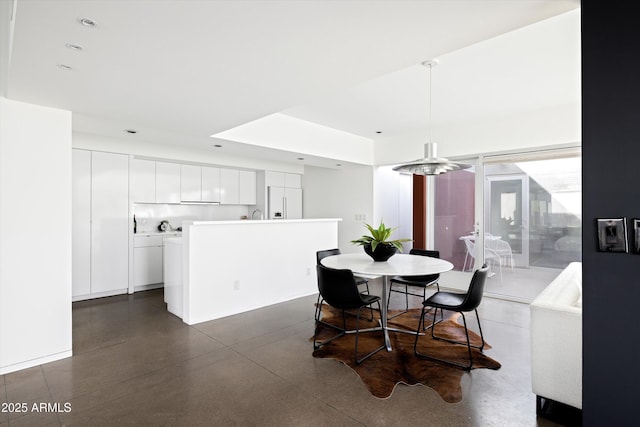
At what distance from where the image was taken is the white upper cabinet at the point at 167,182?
581cm

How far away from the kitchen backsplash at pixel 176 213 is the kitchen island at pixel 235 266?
1841mm

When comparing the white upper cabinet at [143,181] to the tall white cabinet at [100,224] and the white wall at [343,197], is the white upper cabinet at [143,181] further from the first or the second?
the white wall at [343,197]

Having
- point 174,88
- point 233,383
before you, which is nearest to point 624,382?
point 233,383

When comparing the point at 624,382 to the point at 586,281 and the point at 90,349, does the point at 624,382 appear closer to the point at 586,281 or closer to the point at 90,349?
the point at 586,281

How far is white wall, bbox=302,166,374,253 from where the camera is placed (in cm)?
652

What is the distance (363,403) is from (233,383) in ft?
3.24

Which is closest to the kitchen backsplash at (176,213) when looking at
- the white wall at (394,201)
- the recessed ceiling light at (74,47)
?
the white wall at (394,201)

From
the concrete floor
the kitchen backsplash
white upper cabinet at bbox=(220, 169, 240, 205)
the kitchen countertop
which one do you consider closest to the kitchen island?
the concrete floor

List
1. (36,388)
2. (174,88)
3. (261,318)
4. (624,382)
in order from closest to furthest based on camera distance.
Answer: (624,382), (36,388), (174,88), (261,318)

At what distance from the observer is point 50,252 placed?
299 cm

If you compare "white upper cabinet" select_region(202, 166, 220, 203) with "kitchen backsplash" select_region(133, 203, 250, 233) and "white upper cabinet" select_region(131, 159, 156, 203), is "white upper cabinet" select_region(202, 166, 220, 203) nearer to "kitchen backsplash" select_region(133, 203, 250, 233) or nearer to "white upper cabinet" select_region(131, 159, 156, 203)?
"kitchen backsplash" select_region(133, 203, 250, 233)

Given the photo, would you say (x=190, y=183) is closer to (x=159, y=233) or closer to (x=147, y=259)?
(x=159, y=233)

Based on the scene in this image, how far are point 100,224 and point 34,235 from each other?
7.42 feet

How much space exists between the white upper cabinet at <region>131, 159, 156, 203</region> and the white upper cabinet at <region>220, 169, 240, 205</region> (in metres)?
1.26
